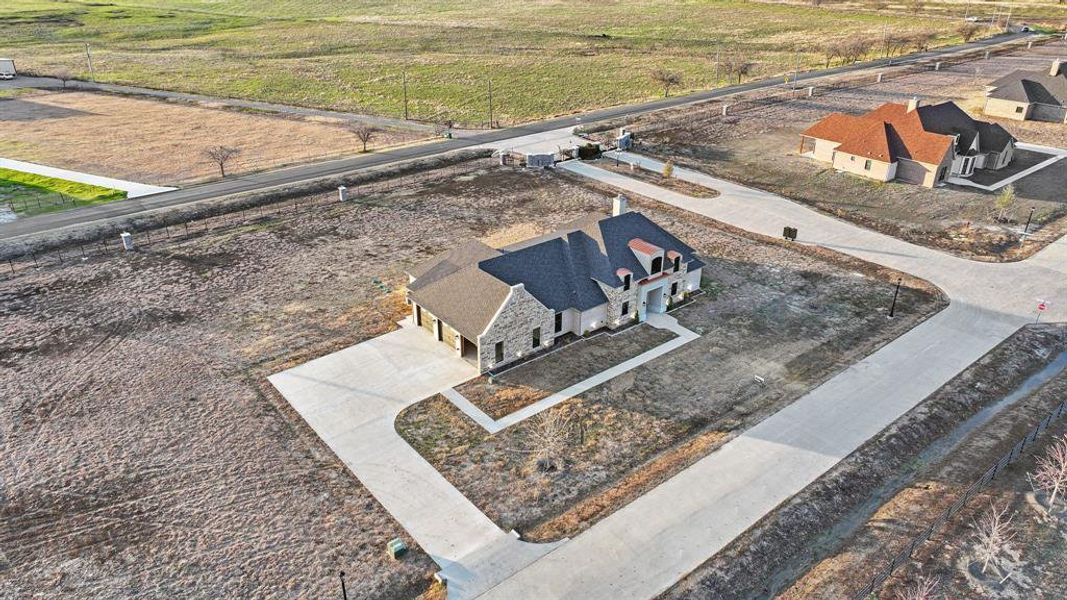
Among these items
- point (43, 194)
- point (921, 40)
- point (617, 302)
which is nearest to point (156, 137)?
point (43, 194)

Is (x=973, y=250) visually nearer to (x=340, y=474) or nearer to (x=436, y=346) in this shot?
(x=436, y=346)

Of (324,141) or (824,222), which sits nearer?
(824,222)

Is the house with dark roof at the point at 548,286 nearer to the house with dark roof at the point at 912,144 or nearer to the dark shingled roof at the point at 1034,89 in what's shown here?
the house with dark roof at the point at 912,144

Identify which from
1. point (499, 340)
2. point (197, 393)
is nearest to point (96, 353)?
point (197, 393)

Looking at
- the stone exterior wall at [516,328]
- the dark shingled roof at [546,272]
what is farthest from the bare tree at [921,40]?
the stone exterior wall at [516,328]

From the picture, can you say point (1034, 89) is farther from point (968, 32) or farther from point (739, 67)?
point (968, 32)

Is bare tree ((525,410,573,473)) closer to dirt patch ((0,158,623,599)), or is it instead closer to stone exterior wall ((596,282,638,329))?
dirt patch ((0,158,623,599))

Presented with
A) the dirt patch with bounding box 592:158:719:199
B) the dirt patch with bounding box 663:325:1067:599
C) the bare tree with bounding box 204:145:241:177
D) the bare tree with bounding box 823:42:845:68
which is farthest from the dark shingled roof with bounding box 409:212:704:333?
→ the bare tree with bounding box 823:42:845:68
